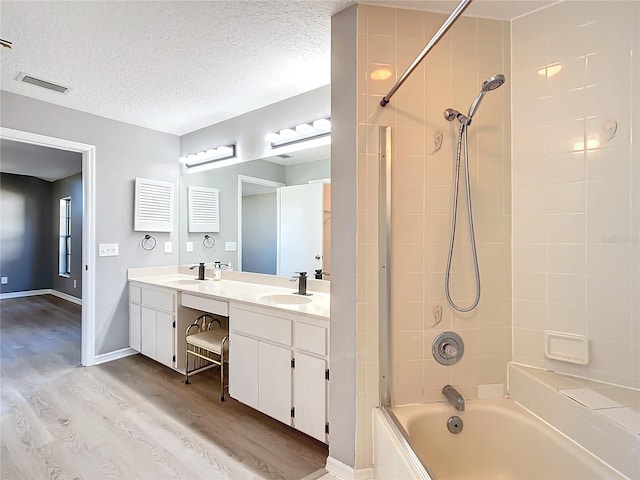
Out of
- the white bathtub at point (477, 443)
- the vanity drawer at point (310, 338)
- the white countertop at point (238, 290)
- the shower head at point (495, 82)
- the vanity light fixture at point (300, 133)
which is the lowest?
the white bathtub at point (477, 443)

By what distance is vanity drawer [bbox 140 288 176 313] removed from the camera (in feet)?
8.66

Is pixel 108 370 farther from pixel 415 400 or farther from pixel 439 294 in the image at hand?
pixel 439 294

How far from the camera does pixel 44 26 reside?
5.51ft

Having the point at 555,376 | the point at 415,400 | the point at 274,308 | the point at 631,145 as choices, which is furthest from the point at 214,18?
the point at 555,376

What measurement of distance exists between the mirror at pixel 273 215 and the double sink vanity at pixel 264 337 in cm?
18

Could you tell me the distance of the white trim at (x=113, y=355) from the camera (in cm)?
292

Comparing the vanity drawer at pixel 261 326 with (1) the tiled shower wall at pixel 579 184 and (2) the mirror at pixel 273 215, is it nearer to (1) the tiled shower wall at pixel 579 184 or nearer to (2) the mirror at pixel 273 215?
(2) the mirror at pixel 273 215

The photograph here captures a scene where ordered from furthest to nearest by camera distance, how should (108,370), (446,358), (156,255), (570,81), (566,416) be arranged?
(156,255) → (108,370) → (446,358) → (570,81) → (566,416)

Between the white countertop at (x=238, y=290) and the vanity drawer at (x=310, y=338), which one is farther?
the white countertop at (x=238, y=290)

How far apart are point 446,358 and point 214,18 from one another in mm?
2125

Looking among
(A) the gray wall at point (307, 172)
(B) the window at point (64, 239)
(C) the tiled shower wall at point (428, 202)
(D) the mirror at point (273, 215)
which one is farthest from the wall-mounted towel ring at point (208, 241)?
(B) the window at point (64, 239)

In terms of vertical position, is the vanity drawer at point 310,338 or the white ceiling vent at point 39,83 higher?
the white ceiling vent at point 39,83

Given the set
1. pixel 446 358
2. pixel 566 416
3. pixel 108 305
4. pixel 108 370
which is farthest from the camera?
pixel 108 305

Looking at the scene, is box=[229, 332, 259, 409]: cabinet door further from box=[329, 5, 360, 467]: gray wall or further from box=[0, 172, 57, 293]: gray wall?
box=[0, 172, 57, 293]: gray wall
